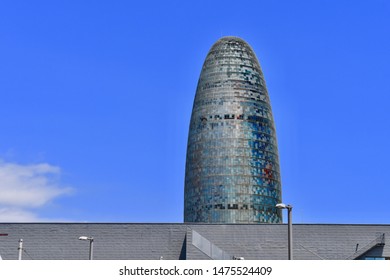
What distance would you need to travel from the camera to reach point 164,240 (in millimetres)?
91188

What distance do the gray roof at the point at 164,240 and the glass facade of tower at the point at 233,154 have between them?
73974 mm

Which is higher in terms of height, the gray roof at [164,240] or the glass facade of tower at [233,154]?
the glass facade of tower at [233,154]

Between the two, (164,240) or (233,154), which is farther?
(233,154)

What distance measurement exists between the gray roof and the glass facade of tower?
7397cm

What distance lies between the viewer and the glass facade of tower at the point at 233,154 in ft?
548

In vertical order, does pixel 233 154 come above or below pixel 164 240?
above

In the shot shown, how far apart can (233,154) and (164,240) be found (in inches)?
3089

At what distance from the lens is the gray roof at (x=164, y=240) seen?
297 feet

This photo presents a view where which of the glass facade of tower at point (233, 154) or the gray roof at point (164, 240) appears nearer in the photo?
the gray roof at point (164, 240)

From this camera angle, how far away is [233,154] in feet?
552

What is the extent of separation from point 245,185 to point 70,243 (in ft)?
265
